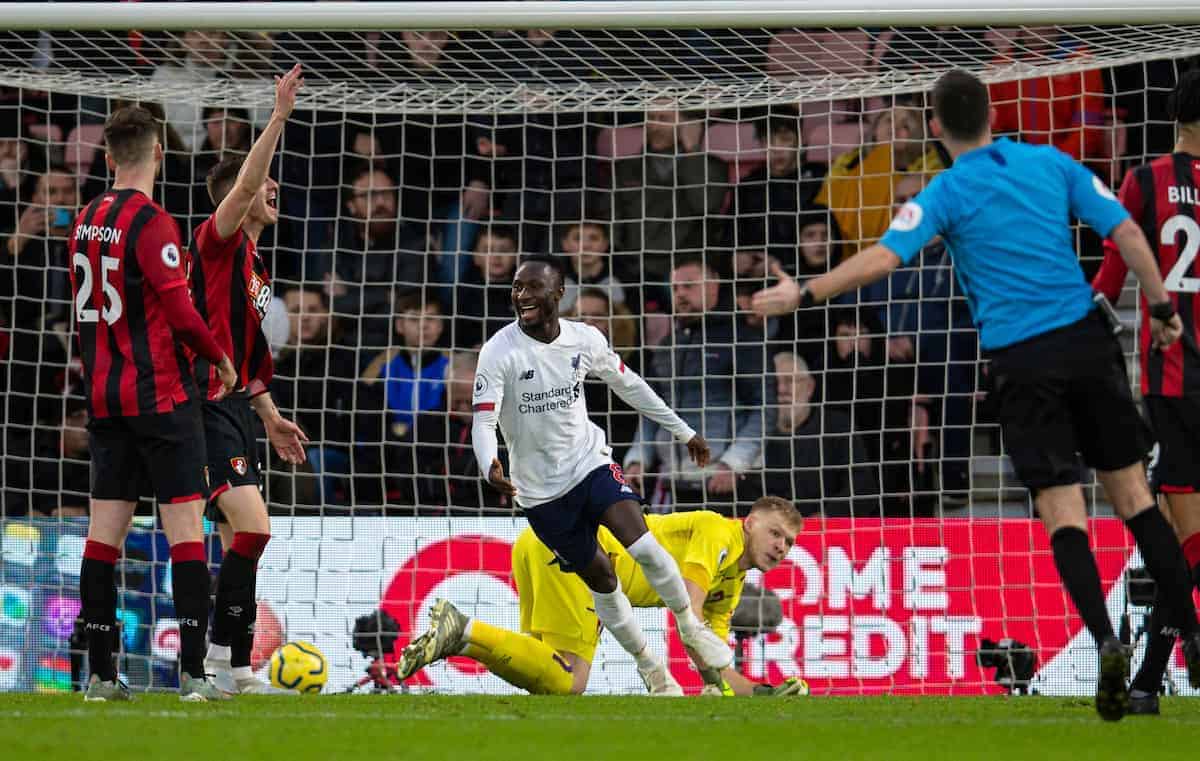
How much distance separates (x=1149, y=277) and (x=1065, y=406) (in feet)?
1.42

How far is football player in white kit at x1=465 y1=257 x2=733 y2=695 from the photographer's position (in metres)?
6.62

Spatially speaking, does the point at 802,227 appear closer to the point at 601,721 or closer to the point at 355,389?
the point at 355,389

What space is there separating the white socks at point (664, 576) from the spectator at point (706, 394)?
9.53 ft

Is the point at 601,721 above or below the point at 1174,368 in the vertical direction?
below

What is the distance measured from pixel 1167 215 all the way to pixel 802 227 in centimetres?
480

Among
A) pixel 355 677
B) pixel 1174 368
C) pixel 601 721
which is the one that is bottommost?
pixel 355 677

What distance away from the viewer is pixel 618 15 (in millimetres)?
7406

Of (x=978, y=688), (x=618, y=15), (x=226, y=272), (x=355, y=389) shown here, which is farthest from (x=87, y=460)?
(x=978, y=688)

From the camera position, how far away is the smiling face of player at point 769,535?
23.4 feet

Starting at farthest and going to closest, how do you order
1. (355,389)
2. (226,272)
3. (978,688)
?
(355,389) → (978,688) → (226,272)

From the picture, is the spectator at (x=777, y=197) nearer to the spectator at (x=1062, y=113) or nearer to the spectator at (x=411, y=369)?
the spectator at (x=1062, y=113)

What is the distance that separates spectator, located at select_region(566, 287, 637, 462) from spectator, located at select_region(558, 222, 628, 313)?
6 centimetres

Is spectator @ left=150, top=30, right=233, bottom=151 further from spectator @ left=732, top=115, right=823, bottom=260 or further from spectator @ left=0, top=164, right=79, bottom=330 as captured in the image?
spectator @ left=732, top=115, right=823, bottom=260

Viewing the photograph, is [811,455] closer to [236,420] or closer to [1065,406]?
[236,420]
